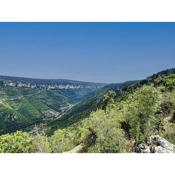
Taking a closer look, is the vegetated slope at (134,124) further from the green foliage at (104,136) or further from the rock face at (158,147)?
the rock face at (158,147)

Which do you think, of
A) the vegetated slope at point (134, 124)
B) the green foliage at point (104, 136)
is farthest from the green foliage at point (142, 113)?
the green foliage at point (104, 136)

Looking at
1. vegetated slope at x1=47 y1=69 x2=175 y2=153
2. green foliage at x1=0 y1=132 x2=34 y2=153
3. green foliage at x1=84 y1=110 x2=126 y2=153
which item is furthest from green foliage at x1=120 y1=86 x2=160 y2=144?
green foliage at x1=0 y1=132 x2=34 y2=153

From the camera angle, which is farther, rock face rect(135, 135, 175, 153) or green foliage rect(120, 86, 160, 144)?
green foliage rect(120, 86, 160, 144)

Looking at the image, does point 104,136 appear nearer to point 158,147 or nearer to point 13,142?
point 158,147

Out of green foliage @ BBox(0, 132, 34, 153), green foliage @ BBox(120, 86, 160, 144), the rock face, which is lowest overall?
green foliage @ BBox(0, 132, 34, 153)

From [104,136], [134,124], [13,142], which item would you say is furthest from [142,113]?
[13,142]

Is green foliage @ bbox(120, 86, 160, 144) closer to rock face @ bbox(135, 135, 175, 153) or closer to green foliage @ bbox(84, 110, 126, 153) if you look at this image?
green foliage @ bbox(84, 110, 126, 153)
